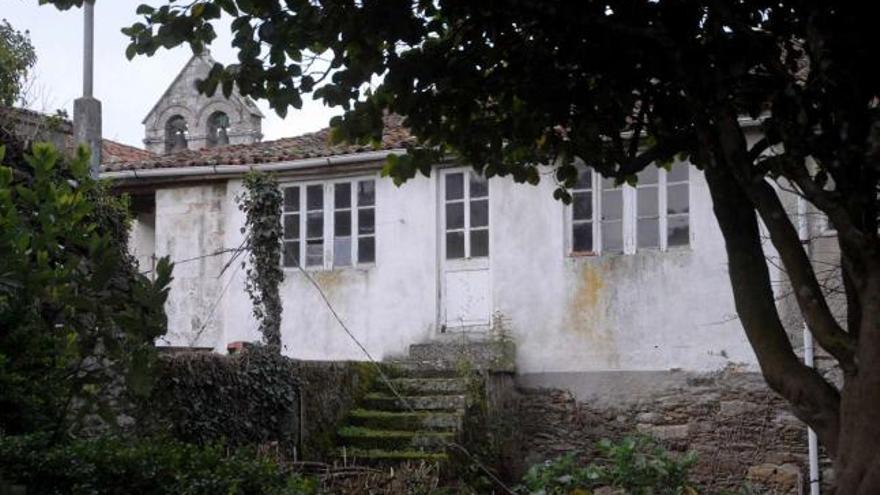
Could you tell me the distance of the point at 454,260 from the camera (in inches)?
672

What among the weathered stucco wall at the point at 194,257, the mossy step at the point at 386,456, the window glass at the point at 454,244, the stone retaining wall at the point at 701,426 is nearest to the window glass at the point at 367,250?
the window glass at the point at 454,244

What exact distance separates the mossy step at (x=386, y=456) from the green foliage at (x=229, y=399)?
0.71m

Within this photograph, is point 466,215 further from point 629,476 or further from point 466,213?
point 629,476

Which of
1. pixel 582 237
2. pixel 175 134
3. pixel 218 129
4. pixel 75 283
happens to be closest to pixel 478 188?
pixel 582 237

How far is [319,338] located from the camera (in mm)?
17438

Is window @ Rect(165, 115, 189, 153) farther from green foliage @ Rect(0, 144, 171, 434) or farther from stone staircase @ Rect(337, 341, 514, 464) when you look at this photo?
green foliage @ Rect(0, 144, 171, 434)

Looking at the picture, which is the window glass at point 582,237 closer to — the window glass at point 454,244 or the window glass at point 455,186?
the window glass at point 454,244

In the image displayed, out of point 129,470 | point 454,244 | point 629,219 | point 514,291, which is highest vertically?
point 629,219

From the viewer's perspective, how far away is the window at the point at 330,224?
17562 millimetres

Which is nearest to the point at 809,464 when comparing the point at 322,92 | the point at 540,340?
the point at 540,340

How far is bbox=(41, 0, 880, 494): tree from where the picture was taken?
18.0 ft

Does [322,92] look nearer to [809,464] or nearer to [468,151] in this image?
[468,151]

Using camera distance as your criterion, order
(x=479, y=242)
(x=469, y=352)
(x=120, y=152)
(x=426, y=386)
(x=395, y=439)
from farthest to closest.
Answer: (x=120, y=152) < (x=479, y=242) < (x=469, y=352) < (x=426, y=386) < (x=395, y=439)

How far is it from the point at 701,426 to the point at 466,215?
4.46m
